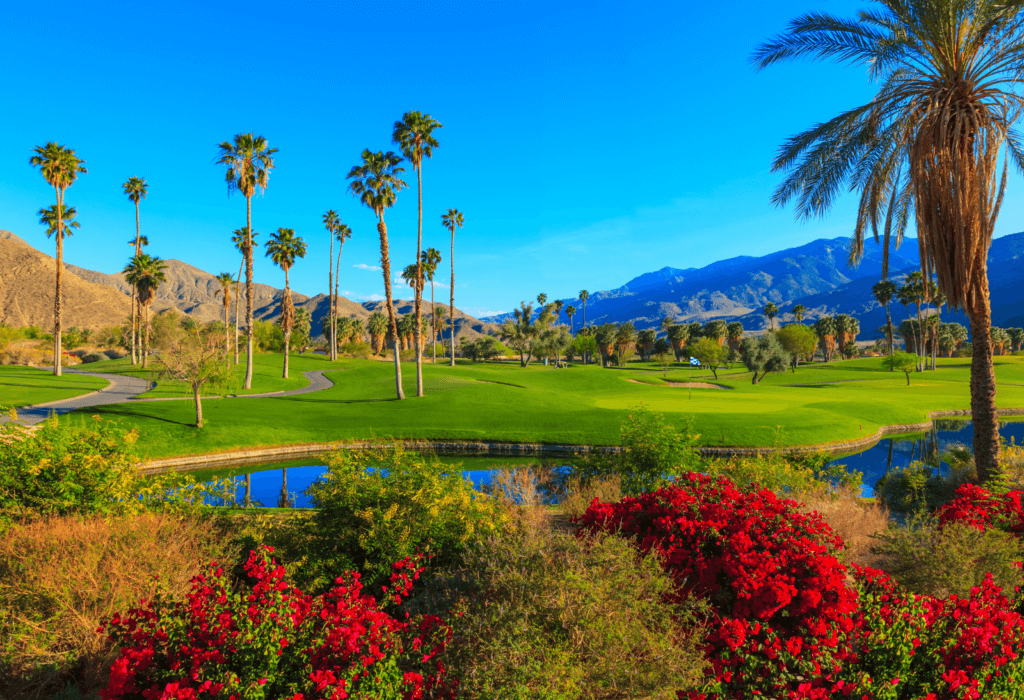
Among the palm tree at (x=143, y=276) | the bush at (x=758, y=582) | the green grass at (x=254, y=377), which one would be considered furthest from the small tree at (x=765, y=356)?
the palm tree at (x=143, y=276)

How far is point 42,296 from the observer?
6590 inches

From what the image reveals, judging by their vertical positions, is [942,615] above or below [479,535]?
below

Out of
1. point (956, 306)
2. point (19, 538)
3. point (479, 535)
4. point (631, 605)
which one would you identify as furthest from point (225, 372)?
point (956, 306)

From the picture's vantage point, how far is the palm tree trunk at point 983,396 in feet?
47.7

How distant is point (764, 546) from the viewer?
21.6 ft

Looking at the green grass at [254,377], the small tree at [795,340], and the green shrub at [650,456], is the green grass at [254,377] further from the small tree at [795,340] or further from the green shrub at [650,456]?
the small tree at [795,340]

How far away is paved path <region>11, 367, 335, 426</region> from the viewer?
1207 inches

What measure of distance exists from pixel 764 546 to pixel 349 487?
657 centimetres

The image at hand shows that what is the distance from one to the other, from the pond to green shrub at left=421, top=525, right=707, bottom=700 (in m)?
11.9

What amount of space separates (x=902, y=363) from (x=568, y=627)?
3570 inches

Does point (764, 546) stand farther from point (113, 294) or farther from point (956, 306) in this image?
point (113, 294)

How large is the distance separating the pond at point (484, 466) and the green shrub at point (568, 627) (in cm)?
1194

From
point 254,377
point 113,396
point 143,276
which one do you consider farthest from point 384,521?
point 143,276

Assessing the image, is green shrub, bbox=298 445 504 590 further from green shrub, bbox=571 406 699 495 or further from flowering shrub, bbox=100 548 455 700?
green shrub, bbox=571 406 699 495
